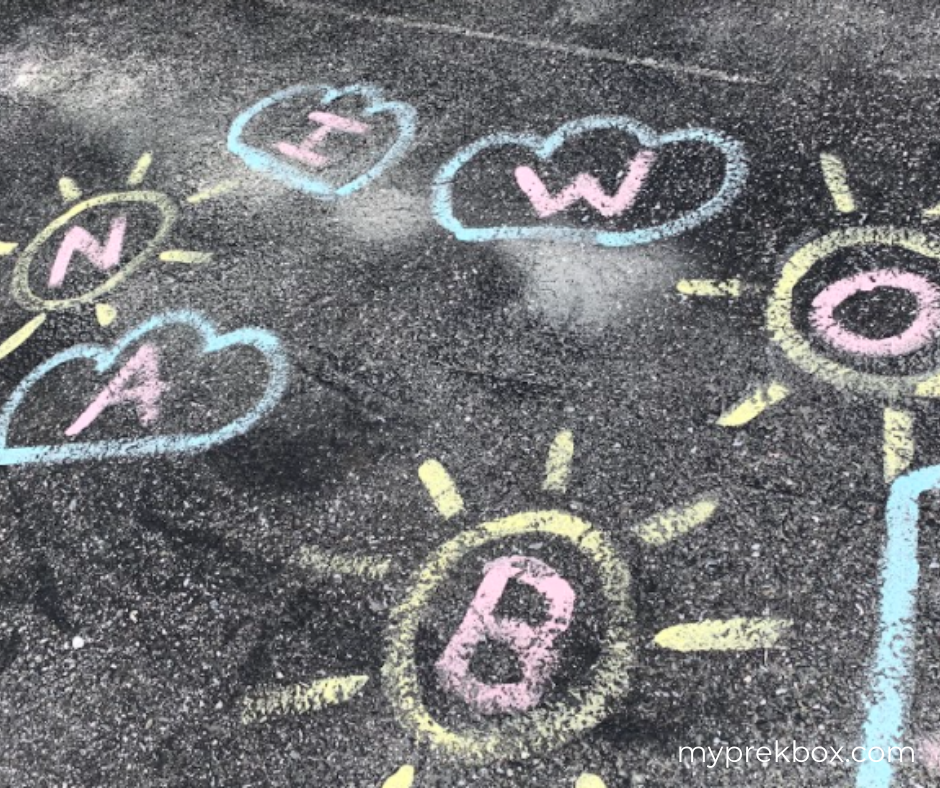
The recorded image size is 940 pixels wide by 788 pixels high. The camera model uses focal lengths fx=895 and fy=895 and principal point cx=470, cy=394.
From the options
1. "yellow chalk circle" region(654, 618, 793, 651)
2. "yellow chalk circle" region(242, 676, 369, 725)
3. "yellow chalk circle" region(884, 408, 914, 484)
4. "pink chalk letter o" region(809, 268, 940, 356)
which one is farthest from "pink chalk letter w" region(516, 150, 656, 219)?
"yellow chalk circle" region(242, 676, 369, 725)

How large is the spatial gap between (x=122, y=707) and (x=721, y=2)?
3.23 metres

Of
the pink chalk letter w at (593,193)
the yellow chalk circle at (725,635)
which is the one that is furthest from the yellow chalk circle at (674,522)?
the pink chalk letter w at (593,193)

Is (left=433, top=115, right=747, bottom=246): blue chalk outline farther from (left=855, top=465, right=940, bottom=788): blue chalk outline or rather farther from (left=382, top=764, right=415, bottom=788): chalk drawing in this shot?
(left=382, top=764, right=415, bottom=788): chalk drawing

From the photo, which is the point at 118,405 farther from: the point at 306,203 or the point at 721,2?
the point at 721,2

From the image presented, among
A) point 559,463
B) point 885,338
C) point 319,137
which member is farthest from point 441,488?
point 319,137

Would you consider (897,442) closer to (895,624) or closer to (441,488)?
(895,624)

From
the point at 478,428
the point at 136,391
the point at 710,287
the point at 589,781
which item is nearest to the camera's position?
the point at 589,781

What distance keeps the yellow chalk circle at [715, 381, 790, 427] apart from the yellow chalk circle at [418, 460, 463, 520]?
0.72m

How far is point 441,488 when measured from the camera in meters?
2.38

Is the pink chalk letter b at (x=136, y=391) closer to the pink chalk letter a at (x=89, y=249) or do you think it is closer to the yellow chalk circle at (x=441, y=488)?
the pink chalk letter a at (x=89, y=249)

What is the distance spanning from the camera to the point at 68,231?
328cm

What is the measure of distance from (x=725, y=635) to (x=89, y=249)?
250cm

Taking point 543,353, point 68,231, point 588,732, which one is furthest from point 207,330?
point 588,732

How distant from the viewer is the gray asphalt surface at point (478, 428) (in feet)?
6.60
